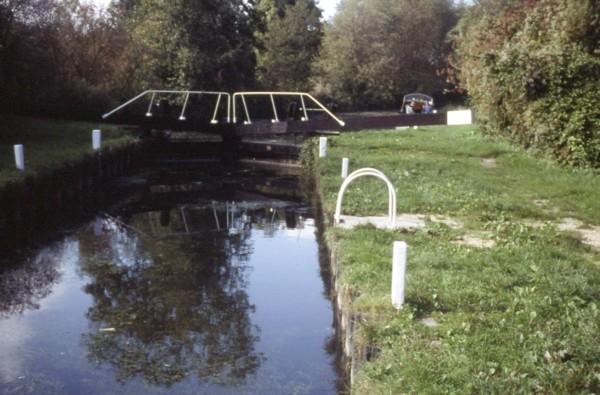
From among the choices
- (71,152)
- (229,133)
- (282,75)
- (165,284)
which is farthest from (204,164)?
(282,75)

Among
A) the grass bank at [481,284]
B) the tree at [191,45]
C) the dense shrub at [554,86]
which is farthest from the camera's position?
the tree at [191,45]

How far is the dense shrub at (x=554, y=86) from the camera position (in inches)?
603

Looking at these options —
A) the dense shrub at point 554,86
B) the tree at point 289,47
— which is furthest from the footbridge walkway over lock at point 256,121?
the tree at point 289,47

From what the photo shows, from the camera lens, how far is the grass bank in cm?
529

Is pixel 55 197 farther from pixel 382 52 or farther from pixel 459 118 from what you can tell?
pixel 382 52

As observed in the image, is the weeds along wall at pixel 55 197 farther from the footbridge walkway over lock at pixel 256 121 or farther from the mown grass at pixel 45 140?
the footbridge walkway over lock at pixel 256 121

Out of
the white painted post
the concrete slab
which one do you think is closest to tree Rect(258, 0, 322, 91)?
the white painted post

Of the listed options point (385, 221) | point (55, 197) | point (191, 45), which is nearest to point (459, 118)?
point (191, 45)

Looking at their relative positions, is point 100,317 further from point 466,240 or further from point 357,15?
point 357,15

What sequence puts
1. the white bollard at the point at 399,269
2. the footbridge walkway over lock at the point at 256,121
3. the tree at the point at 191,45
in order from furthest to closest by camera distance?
the tree at the point at 191,45
the footbridge walkway over lock at the point at 256,121
the white bollard at the point at 399,269

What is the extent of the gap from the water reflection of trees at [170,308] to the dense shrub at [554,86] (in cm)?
784

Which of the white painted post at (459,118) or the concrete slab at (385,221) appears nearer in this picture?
the concrete slab at (385,221)

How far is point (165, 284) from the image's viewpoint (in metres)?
10.2

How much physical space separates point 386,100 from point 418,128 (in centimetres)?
1915
